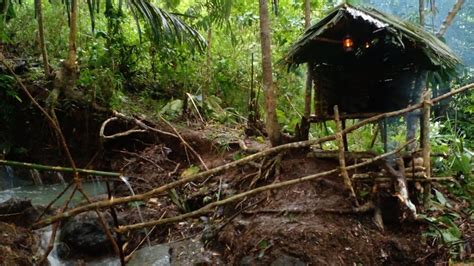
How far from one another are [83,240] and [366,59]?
408 centimetres

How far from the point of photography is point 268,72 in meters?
5.23

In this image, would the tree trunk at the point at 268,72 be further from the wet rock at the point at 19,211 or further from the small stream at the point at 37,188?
the wet rock at the point at 19,211

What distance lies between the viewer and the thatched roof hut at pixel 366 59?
450cm

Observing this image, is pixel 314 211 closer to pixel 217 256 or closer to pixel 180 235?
pixel 217 256

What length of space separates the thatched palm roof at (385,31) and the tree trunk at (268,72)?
0.26 m

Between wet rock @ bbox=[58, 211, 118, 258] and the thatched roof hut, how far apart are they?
298 centimetres

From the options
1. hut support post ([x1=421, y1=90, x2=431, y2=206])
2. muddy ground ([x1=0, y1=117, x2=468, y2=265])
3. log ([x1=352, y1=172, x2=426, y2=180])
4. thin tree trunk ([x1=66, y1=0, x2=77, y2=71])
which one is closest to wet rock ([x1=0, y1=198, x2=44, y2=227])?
muddy ground ([x1=0, y1=117, x2=468, y2=265])

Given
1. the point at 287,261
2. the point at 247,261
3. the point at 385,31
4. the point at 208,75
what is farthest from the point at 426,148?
the point at 208,75

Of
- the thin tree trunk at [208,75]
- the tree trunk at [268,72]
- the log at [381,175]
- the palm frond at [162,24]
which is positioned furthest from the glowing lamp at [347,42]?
the thin tree trunk at [208,75]

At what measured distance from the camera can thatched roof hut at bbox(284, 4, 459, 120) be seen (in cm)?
450

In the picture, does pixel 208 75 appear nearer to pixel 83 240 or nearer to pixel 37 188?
pixel 37 188

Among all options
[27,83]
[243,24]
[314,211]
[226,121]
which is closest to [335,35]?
[314,211]

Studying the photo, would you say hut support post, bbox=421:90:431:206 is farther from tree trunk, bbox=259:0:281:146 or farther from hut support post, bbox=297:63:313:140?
tree trunk, bbox=259:0:281:146

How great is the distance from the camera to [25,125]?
24.1 ft
